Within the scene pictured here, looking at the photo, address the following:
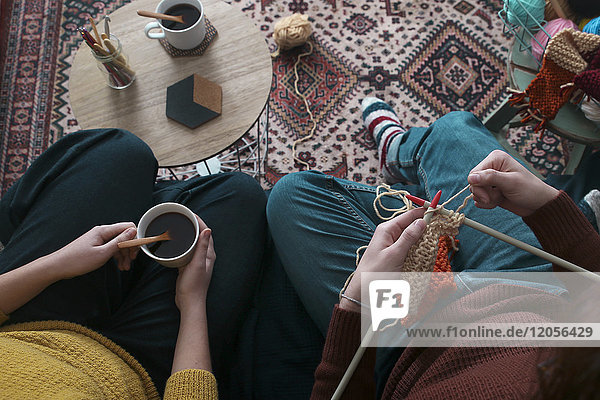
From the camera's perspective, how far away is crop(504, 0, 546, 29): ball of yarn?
105cm

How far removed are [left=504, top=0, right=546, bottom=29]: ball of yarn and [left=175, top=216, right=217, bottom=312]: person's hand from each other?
0.98m

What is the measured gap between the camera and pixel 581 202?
89 cm

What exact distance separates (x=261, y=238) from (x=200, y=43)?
57cm

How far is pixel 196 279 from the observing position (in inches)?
31.9

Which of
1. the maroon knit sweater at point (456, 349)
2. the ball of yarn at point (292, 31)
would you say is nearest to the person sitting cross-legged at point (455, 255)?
the maroon knit sweater at point (456, 349)

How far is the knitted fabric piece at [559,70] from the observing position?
964mm

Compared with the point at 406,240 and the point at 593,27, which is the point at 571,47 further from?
the point at 406,240

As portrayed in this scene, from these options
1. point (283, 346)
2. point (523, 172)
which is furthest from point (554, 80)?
point (283, 346)

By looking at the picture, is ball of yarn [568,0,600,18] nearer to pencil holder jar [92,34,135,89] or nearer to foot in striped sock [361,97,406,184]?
foot in striped sock [361,97,406,184]

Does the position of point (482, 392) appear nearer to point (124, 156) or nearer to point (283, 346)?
point (283, 346)

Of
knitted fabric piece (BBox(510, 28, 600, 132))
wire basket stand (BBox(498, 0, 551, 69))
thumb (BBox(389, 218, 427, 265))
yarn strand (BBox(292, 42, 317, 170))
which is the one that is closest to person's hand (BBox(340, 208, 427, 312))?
thumb (BBox(389, 218, 427, 265))

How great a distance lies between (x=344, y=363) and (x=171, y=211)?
0.45 m

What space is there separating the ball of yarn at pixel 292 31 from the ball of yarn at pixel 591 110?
3.12 feet

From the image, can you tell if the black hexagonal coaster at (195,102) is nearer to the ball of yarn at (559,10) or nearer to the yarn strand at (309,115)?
the yarn strand at (309,115)
